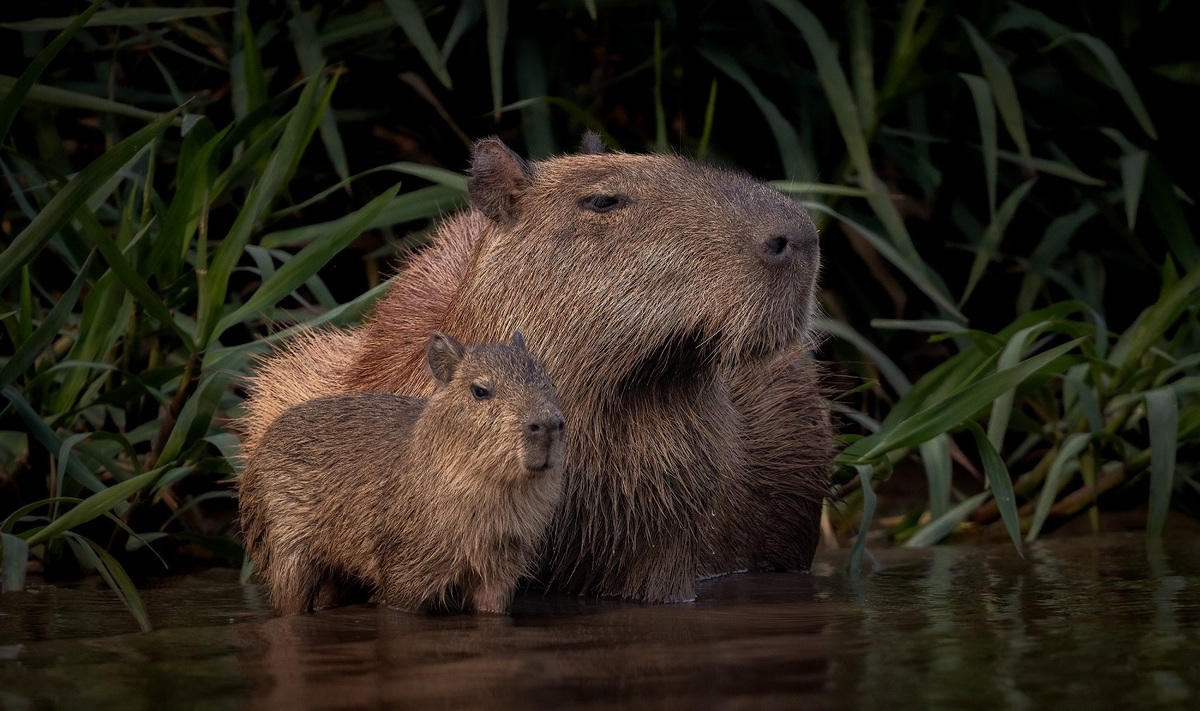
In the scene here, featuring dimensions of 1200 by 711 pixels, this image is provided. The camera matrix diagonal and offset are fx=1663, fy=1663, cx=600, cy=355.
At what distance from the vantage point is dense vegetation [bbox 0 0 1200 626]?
427cm

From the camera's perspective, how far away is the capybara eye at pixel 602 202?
3648mm

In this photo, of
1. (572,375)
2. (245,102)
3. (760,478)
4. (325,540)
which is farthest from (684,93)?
(325,540)

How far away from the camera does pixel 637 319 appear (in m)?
3.53

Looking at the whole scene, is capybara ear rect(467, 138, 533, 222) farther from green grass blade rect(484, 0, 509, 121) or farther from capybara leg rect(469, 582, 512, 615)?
green grass blade rect(484, 0, 509, 121)

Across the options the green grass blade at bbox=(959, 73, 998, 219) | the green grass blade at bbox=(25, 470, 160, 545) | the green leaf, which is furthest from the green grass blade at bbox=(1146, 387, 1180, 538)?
the green grass blade at bbox=(25, 470, 160, 545)

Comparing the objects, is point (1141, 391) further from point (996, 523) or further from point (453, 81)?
point (453, 81)

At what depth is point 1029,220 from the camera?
6543 millimetres

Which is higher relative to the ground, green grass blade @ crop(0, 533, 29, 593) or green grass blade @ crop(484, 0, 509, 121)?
green grass blade @ crop(484, 0, 509, 121)

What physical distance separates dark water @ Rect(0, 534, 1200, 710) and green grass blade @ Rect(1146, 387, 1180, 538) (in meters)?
0.66

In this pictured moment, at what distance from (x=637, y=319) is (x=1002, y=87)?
222cm

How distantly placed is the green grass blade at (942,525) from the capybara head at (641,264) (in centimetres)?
138

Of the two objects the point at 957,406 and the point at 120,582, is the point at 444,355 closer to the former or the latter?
the point at 120,582

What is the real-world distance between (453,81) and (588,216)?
2.37 meters

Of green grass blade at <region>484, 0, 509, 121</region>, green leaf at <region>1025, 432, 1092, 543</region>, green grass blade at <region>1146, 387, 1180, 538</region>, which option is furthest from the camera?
green grass blade at <region>484, 0, 509, 121</region>
